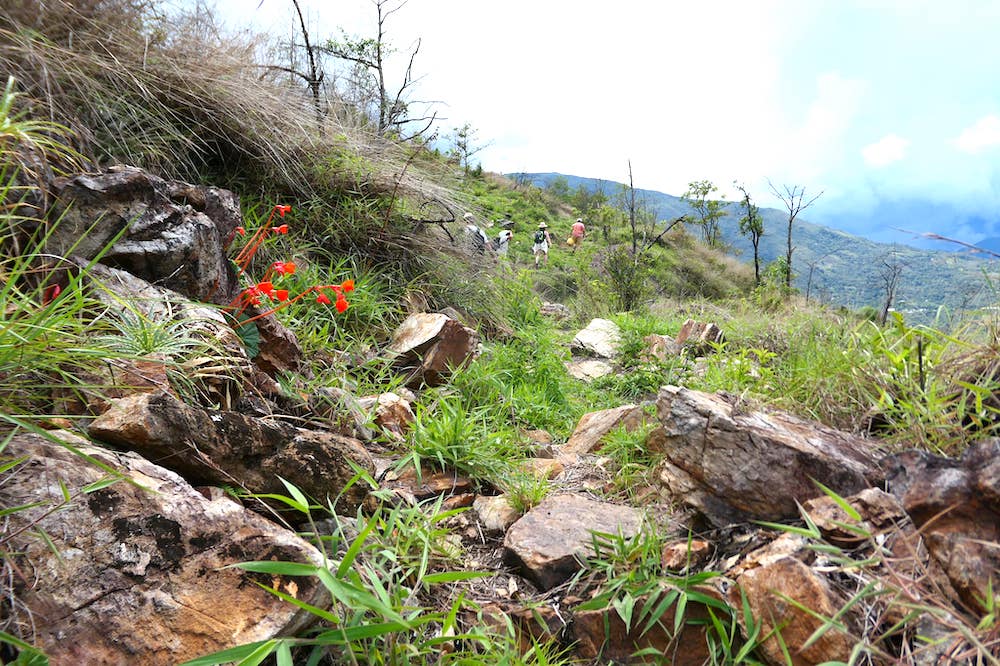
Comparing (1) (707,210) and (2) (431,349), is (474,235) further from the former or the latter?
(1) (707,210)

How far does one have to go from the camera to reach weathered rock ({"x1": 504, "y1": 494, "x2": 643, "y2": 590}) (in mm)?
1603

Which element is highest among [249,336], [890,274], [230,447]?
[890,274]

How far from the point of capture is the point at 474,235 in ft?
14.9

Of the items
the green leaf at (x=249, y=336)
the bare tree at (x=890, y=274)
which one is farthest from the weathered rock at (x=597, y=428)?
the bare tree at (x=890, y=274)

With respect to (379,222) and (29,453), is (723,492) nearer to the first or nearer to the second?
(29,453)

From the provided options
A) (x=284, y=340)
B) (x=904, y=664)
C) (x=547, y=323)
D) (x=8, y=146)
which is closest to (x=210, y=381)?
(x=284, y=340)

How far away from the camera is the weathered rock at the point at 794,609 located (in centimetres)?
112

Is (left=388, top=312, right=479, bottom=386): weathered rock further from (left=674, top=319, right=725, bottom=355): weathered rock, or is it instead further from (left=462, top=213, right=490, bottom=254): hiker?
(left=674, top=319, right=725, bottom=355): weathered rock

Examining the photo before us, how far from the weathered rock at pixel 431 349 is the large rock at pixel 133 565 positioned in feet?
5.73

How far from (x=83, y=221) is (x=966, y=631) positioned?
8.19 ft

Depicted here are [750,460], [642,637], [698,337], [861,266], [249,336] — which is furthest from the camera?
[861,266]

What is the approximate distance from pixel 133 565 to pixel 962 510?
5.39 ft

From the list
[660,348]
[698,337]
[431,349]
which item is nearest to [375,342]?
[431,349]

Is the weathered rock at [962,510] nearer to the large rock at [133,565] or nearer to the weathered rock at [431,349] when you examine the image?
the large rock at [133,565]
